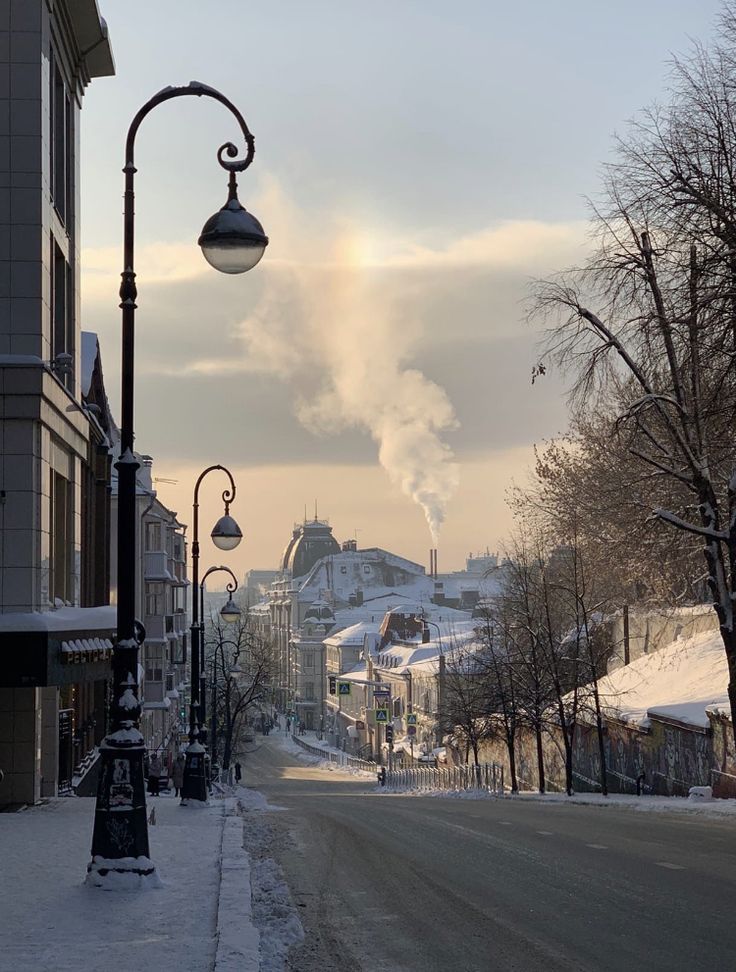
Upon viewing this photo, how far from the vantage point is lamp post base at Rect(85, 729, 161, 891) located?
34.5 ft

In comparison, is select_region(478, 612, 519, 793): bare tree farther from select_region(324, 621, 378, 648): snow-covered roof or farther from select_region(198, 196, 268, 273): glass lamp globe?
select_region(324, 621, 378, 648): snow-covered roof

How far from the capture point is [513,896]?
10820 mm

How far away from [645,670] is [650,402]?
26166 millimetres

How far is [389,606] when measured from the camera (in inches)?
6225

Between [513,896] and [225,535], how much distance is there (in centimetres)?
1507

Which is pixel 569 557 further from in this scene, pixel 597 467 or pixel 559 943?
pixel 559 943

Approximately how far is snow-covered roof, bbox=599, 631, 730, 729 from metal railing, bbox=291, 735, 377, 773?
4636cm

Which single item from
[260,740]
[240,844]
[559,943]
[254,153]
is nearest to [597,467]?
[240,844]

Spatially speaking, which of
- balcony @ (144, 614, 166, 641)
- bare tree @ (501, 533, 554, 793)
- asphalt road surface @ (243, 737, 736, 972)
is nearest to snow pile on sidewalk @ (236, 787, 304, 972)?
asphalt road surface @ (243, 737, 736, 972)

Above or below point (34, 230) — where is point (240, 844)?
below

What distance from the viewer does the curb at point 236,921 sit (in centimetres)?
764

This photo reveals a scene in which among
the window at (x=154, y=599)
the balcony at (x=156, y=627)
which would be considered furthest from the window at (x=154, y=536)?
the balcony at (x=156, y=627)

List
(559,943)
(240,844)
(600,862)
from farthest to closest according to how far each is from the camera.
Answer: (240,844), (600,862), (559,943)

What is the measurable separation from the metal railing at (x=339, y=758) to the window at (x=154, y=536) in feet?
96.4
